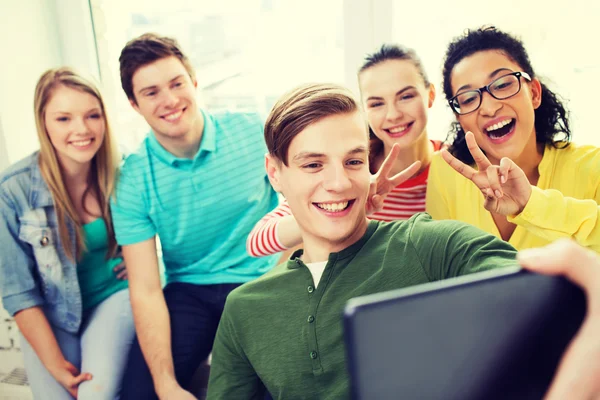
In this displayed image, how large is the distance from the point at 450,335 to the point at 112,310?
1.64m

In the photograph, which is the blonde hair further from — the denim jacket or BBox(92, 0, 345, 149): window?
BBox(92, 0, 345, 149): window

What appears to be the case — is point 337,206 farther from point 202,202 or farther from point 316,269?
point 202,202

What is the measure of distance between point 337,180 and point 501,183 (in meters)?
0.37

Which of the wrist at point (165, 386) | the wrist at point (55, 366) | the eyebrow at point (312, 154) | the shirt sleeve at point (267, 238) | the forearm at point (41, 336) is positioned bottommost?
the wrist at point (165, 386)

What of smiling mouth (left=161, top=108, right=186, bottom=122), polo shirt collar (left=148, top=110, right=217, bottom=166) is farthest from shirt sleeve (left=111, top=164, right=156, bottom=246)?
smiling mouth (left=161, top=108, right=186, bottom=122)

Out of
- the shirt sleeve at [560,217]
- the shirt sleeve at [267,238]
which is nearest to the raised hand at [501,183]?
the shirt sleeve at [560,217]

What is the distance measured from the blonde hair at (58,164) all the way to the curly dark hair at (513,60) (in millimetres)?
1114

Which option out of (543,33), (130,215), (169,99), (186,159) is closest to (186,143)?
(186,159)

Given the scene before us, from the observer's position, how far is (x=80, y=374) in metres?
1.69

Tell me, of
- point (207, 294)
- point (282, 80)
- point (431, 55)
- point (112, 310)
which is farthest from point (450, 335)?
point (282, 80)

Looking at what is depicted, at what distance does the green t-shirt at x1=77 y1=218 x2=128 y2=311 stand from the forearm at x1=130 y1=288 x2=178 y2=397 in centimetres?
22

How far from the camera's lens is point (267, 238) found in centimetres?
146

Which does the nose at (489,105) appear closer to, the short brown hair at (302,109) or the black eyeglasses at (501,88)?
the black eyeglasses at (501,88)

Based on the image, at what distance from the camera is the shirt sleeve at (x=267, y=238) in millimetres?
1447
